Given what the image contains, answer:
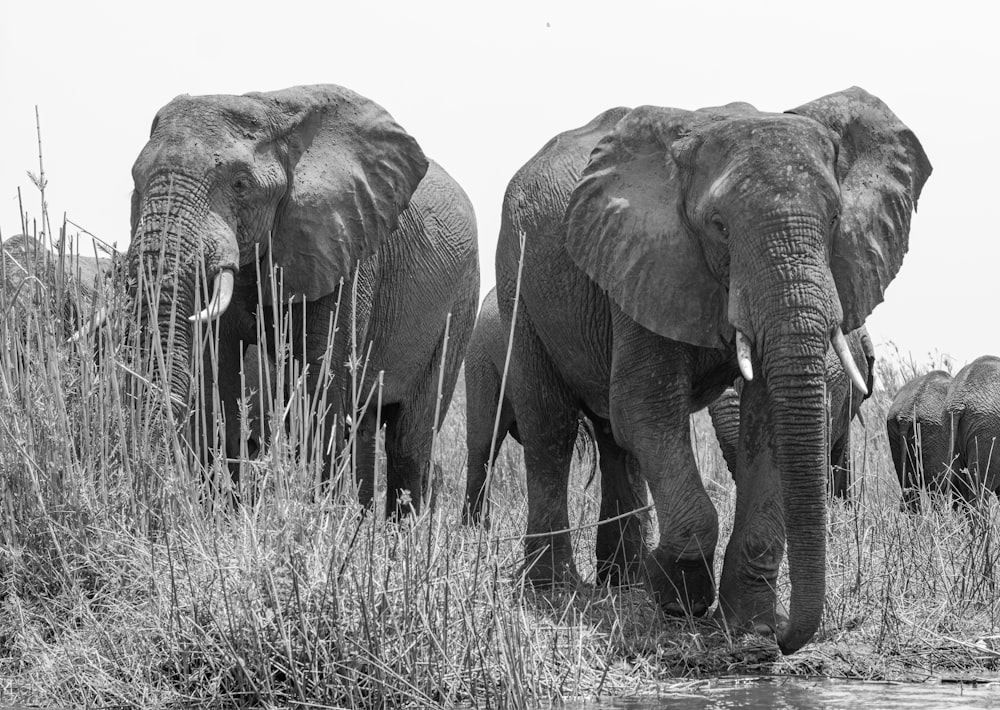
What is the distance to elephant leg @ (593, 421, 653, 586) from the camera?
27.5 feet

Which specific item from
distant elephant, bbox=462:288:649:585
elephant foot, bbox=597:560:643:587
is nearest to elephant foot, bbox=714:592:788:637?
elephant foot, bbox=597:560:643:587

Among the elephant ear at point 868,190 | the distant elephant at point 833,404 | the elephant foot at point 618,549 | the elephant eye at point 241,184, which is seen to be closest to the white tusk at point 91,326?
the elephant eye at point 241,184

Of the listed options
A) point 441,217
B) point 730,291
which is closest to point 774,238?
point 730,291

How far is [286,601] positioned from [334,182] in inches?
149

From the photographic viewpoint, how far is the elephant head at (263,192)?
24.3ft

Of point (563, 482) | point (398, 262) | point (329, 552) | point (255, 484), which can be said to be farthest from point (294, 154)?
point (329, 552)

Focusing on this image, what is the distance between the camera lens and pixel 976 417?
11461mm

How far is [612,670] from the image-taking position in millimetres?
6020

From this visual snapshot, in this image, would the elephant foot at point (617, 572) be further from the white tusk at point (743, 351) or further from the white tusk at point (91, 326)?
the white tusk at point (91, 326)

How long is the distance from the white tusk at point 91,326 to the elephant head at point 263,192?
303 mm

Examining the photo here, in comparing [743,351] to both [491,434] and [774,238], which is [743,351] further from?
[491,434]

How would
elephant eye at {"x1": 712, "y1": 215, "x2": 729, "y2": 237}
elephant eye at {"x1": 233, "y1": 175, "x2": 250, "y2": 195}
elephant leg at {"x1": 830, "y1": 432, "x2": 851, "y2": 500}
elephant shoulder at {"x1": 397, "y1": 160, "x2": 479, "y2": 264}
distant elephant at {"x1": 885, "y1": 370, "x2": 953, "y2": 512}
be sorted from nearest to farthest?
elephant eye at {"x1": 712, "y1": 215, "x2": 729, "y2": 237} → elephant eye at {"x1": 233, "y1": 175, "x2": 250, "y2": 195} → elephant shoulder at {"x1": 397, "y1": 160, "x2": 479, "y2": 264} → elephant leg at {"x1": 830, "y1": 432, "x2": 851, "y2": 500} → distant elephant at {"x1": 885, "y1": 370, "x2": 953, "y2": 512}

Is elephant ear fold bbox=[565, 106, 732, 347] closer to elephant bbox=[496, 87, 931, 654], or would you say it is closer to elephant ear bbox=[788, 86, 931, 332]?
elephant bbox=[496, 87, 931, 654]

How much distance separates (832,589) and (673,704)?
1.59m
